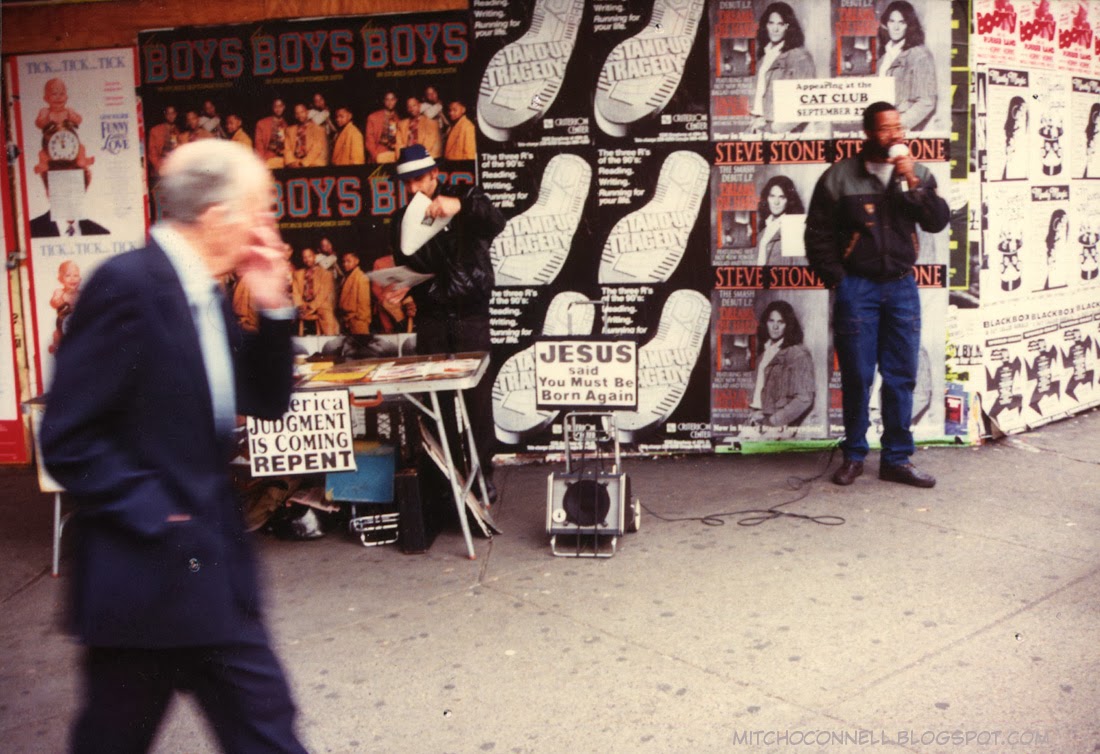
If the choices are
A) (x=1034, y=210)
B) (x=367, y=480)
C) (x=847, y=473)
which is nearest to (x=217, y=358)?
(x=367, y=480)

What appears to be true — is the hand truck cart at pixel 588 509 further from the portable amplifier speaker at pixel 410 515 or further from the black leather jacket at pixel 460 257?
the black leather jacket at pixel 460 257

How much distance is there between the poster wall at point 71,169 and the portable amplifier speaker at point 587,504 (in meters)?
3.89

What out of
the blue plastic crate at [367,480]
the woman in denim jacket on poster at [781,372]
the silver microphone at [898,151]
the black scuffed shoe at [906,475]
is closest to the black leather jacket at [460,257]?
the blue plastic crate at [367,480]

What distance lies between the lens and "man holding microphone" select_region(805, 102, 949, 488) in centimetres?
659

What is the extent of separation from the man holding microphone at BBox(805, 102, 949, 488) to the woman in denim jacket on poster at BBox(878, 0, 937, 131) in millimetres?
600

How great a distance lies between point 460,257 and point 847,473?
2.78 m

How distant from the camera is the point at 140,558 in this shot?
2371 mm

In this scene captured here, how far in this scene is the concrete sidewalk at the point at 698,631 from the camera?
12.8 ft

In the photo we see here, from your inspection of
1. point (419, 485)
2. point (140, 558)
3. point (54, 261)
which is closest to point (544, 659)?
point (419, 485)

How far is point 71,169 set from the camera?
26.0ft

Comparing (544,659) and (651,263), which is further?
(651,263)

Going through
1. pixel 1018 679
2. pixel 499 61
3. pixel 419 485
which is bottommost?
pixel 1018 679

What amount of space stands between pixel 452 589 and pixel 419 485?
2.64 feet

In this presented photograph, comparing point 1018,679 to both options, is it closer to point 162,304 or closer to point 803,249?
point 162,304
